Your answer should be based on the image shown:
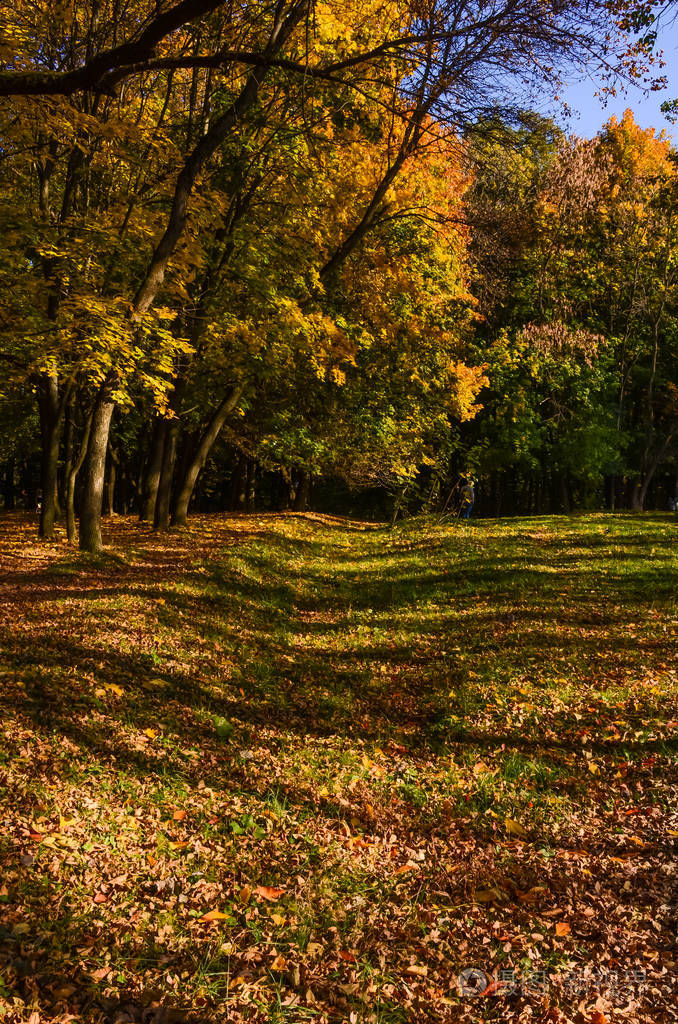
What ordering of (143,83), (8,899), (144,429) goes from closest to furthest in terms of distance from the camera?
(8,899), (143,83), (144,429)

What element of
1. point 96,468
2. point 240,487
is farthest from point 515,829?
point 240,487

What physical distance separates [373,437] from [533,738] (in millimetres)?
19298

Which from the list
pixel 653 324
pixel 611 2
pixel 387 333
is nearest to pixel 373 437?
pixel 387 333

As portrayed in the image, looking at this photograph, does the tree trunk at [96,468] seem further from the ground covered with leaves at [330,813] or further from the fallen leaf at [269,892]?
the fallen leaf at [269,892]

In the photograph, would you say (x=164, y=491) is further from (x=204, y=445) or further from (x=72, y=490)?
(x=72, y=490)

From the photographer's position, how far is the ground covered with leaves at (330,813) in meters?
3.91

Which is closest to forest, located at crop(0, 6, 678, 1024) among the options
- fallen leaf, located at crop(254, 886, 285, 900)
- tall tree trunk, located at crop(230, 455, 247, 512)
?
fallen leaf, located at crop(254, 886, 285, 900)

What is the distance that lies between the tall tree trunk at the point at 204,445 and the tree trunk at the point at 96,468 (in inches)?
255

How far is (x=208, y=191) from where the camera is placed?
13953 mm

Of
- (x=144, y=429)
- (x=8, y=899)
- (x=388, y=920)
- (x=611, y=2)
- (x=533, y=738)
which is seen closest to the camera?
(x=8, y=899)

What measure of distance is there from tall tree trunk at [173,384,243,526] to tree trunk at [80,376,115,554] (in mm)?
6488

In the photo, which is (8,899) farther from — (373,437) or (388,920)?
(373,437)

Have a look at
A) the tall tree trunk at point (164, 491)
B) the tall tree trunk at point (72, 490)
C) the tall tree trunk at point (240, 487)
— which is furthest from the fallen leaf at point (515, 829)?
the tall tree trunk at point (240, 487)

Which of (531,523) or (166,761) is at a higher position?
(531,523)
